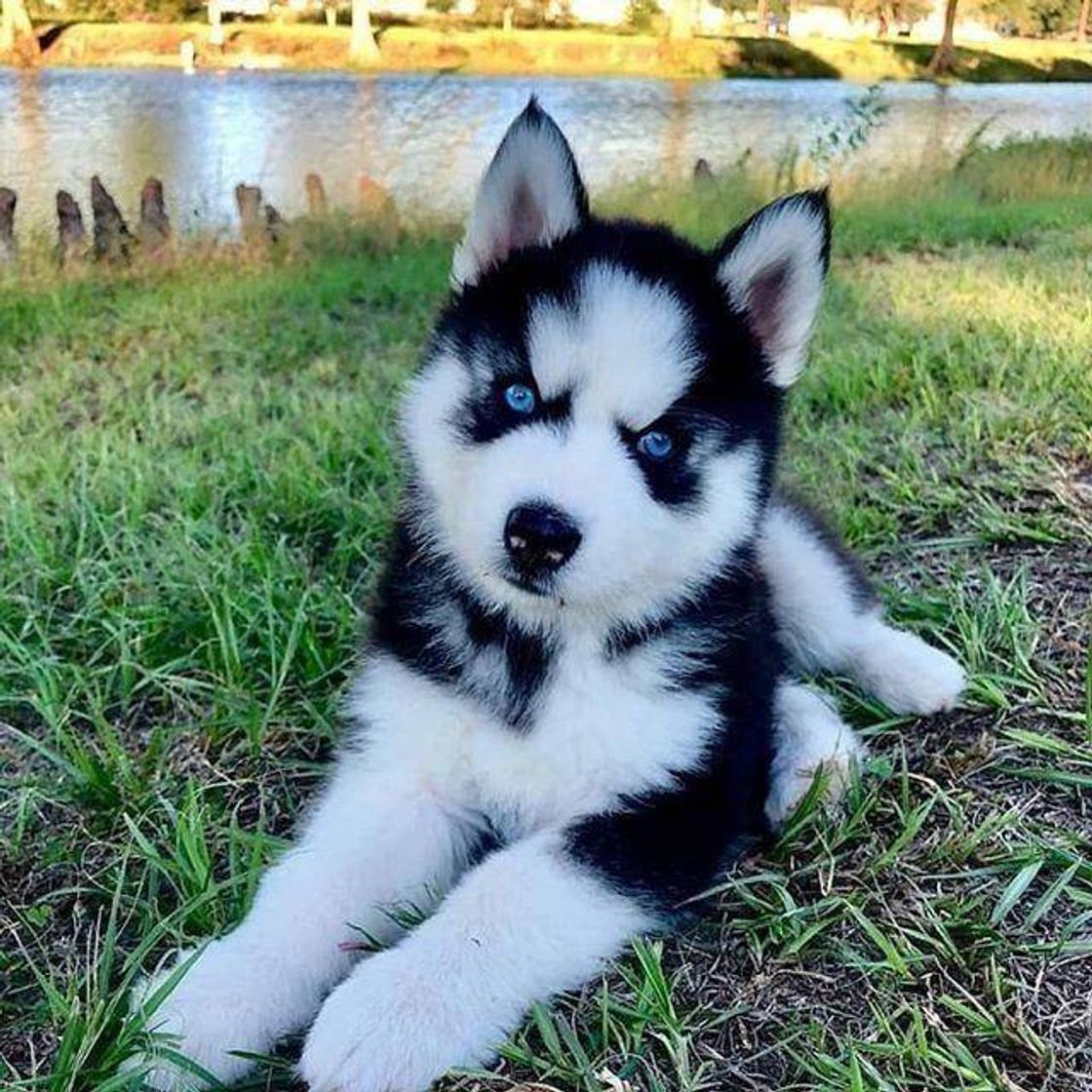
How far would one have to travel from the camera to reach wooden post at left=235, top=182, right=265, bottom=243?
4.42m

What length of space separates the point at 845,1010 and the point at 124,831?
1.32m

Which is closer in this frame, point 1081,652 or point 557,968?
point 557,968

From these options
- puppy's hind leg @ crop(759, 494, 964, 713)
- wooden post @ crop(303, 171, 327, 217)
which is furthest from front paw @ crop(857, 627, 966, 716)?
wooden post @ crop(303, 171, 327, 217)

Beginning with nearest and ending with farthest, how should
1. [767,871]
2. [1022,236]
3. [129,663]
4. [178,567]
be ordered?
[767,871]
[129,663]
[178,567]
[1022,236]

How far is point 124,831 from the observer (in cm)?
227

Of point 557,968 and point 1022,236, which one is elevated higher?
point 1022,236

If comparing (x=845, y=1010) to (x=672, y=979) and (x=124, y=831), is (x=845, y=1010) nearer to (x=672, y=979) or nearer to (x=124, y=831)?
(x=672, y=979)

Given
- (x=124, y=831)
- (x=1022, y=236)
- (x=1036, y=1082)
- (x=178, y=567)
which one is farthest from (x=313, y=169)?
(x=1036, y=1082)

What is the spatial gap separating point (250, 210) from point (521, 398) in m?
2.84

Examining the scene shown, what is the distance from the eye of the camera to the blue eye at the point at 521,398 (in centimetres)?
198

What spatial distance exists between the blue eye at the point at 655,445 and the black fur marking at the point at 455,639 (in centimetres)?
37

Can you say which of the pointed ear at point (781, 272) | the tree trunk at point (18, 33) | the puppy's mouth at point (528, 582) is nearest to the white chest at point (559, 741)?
the puppy's mouth at point (528, 582)

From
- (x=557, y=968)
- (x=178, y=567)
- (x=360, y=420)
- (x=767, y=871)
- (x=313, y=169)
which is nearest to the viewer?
(x=557, y=968)

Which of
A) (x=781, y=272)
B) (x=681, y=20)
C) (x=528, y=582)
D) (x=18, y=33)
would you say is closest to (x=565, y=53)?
(x=681, y=20)
